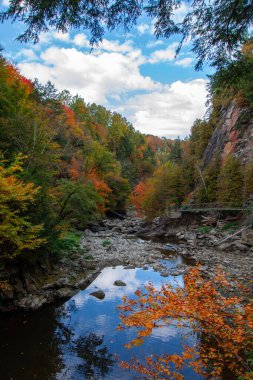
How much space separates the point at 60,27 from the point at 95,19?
58 cm

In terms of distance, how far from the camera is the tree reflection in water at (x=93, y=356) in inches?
280

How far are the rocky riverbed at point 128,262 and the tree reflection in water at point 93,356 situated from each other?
122 inches

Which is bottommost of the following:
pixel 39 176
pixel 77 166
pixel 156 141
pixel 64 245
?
pixel 64 245

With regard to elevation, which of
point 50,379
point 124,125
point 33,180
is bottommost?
point 50,379

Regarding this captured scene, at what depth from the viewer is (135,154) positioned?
279 feet

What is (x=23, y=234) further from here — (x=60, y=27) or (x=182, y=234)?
(x=182, y=234)

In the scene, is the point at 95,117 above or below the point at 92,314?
above

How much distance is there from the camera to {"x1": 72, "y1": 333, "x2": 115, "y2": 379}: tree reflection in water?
710cm

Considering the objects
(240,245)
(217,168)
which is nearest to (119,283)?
(240,245)

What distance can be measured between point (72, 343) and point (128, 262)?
395 inches

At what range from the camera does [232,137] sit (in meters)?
33.3

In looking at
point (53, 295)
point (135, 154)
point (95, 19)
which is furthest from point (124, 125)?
point (95, 19)

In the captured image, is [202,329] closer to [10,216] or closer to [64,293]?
[10,216]

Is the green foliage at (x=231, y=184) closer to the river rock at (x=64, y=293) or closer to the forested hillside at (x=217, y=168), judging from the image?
the forested hillside at (x=217, y=168)
